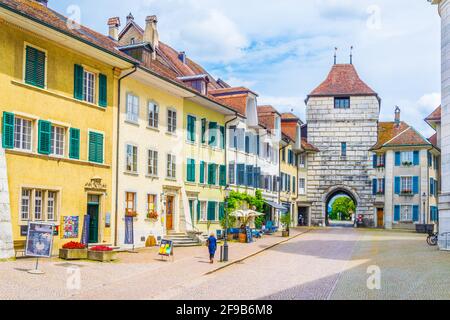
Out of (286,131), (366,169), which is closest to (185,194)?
(286,131)

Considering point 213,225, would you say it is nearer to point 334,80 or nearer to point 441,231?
point 441,231

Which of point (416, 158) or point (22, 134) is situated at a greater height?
point (416, 158)

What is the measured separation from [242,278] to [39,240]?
643 cm

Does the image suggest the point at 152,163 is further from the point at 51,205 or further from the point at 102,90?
the point at 51,205

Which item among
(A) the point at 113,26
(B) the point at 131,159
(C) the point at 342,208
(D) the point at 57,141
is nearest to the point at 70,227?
(D) the point at 57,141

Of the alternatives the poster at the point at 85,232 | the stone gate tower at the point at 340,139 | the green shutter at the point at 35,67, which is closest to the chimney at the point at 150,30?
the green shutter at the point at 35,67

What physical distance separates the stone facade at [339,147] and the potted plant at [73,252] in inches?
1738

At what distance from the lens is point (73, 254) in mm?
22062

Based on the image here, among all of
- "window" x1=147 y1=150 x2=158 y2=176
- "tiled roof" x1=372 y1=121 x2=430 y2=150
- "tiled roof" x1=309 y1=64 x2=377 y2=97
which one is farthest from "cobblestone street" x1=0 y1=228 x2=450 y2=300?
"tiled roof" x1=309 y1=64 x2=377 y2=97

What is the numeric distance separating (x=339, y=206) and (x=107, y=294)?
376ft

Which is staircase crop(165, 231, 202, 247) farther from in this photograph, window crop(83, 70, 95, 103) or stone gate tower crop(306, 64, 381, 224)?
stone gate tower crop(306, 64, 381, 224)

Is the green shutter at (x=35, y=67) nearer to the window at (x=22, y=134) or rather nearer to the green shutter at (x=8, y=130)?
the window at (x=22, y=134)

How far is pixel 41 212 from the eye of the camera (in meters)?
23.1

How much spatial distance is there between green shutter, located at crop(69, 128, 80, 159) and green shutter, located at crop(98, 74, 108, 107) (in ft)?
7.20
